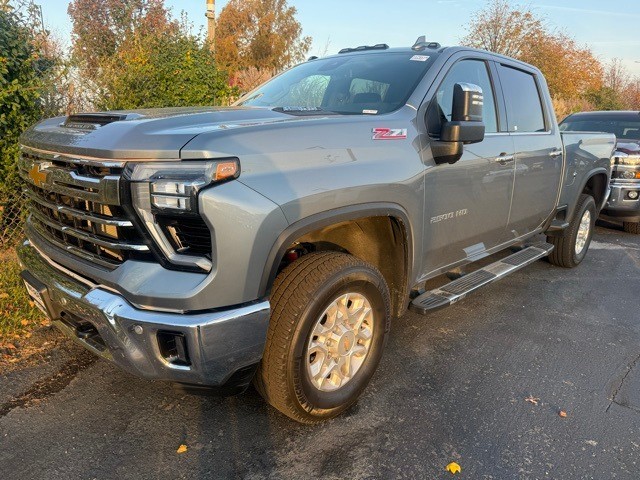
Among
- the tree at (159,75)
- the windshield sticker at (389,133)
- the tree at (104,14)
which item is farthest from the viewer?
the tree at (104,14)

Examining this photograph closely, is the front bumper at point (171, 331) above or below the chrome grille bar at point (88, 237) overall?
below

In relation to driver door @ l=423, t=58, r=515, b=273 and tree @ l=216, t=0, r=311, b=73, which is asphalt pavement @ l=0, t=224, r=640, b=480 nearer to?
driver door @ l=423, t=58, r=515, b=273

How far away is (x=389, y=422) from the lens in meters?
2.72

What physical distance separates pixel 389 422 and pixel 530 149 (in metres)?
2.64

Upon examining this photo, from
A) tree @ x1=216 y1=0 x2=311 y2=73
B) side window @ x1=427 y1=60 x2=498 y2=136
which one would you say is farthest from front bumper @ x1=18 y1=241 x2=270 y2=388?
tree @ x1=216 y1=0 x2=311 y2=73

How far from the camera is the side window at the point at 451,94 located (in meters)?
3.13

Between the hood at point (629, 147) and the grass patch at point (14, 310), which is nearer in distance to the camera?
the grass patch at point (14, 310)

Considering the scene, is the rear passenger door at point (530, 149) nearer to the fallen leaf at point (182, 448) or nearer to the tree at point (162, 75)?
the fallen leaf at point (182, 448)

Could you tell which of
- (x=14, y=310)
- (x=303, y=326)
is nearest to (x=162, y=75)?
(x=14, y=310)

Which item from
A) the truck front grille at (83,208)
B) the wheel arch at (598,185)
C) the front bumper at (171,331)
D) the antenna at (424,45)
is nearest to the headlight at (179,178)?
the truck front grille at (83,208)

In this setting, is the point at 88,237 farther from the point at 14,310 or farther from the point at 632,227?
the point at 632,227

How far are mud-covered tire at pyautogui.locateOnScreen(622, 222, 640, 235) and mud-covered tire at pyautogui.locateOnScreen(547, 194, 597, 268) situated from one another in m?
2.48

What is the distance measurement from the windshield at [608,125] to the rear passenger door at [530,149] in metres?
4.27

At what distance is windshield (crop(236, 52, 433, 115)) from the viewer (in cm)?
318
